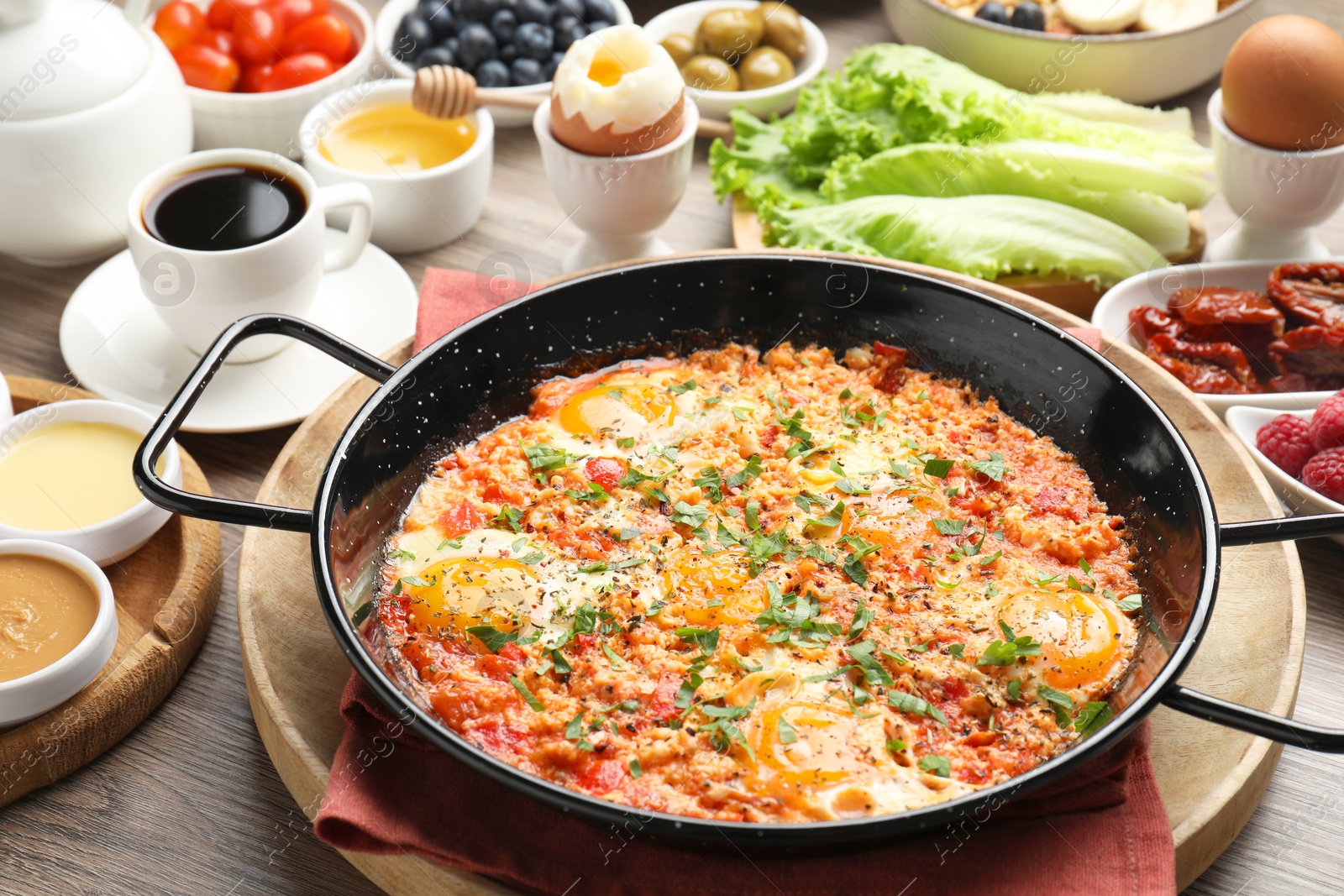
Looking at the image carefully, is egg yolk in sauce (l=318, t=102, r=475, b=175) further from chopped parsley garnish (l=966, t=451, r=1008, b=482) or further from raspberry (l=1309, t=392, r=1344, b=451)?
raspberry (l=1309, t=392, r=1344, b=451)

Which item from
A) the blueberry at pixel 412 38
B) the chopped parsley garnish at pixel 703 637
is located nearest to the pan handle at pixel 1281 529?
the chopped parsley garnish at pixel 703 637

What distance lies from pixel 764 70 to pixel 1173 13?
1.88 meters

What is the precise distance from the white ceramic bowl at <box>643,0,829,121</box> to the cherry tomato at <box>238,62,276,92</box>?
1.72 metres

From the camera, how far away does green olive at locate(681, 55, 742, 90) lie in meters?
5.10

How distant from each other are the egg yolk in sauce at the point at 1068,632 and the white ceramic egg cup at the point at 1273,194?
2131 mm

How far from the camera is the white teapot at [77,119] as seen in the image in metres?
3.81

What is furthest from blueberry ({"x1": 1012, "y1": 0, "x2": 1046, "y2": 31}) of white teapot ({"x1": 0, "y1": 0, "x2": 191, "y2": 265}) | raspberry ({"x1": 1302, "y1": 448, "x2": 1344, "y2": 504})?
white teapot ({"x1": 0, "y1": 0, "x2": 191, "y2": 265})

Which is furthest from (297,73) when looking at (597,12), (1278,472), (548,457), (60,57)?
(1278,472)

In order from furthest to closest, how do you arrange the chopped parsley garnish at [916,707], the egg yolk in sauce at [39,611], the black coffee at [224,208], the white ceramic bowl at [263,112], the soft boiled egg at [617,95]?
the white ceramic bowl at [263,112] < the soft boiled egg at [617,95] < the black coffee at [224,208] < the egg yolk in sauce at [39,611] < the chopped parsley garnish at [916,707]

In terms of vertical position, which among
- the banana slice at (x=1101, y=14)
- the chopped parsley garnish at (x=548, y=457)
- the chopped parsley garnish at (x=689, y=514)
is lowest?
the chopped parsley garnish at (x=548, y=457)

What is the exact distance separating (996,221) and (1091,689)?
208 centimetres

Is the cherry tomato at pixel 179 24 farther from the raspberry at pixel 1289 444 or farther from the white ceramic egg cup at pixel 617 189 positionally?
the raspberry at pixel 1289 444

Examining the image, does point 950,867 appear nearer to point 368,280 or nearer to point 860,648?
point 860,648

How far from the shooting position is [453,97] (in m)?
4.47
